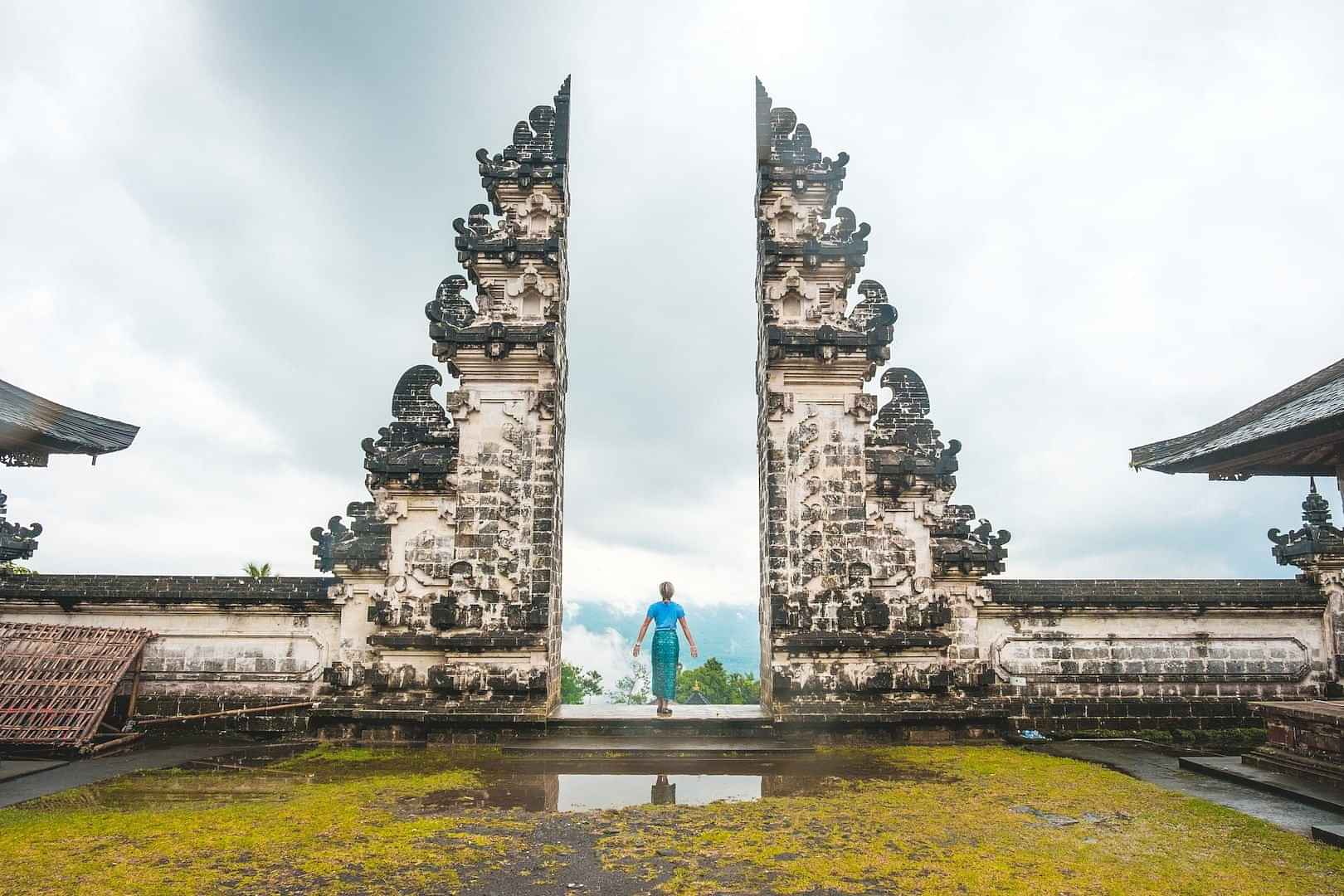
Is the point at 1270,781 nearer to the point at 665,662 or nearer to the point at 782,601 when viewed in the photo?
the point at 782,601

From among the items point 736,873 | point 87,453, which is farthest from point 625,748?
point 87,453

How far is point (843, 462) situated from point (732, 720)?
405 centimetres

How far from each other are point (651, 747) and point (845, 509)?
4378mm

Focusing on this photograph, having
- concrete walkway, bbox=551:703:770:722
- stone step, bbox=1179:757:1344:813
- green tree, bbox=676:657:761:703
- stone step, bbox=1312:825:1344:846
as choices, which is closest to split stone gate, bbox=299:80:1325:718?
concrete walkway, bbox=551:703:770:722

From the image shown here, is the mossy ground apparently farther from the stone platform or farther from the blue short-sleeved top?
the blue short-sleeved top

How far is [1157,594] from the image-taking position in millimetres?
11672

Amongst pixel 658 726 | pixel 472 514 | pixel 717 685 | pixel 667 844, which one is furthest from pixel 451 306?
pixel 717 685

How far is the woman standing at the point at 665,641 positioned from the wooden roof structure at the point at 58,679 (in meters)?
7.02

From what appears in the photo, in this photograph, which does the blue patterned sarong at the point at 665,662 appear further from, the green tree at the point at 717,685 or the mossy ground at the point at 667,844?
the green tree at the point at 717,685

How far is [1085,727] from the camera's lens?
1147 cm

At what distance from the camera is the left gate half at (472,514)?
37.2 feet

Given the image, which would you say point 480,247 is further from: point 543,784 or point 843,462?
point 543,784

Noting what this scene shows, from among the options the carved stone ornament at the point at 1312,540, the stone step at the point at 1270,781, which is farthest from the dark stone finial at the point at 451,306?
the carved stone ornament at the point at 1312,540

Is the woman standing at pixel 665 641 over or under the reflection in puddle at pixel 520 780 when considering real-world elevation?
over
